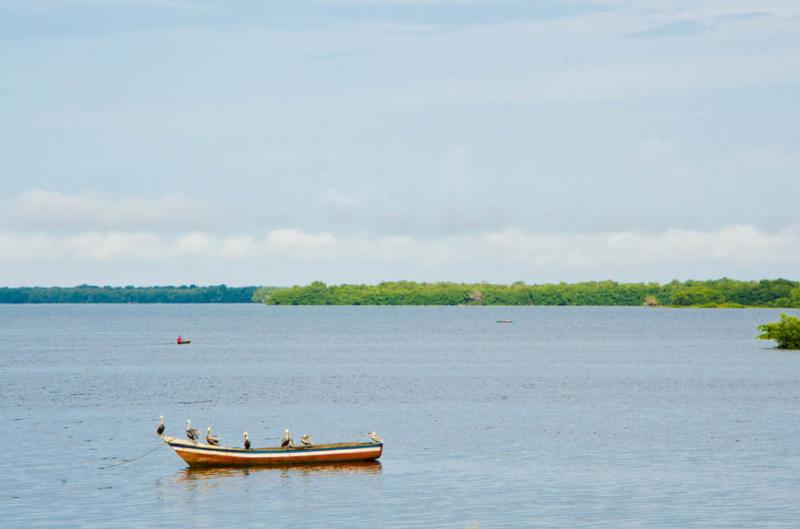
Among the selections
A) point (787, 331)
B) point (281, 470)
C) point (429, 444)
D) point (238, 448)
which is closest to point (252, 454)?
point (238, 448)

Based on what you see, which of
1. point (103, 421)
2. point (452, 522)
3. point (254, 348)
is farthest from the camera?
point (254, 348)

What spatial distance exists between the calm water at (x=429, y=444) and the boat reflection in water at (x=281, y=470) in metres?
0.22

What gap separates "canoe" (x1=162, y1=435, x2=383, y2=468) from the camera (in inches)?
2379

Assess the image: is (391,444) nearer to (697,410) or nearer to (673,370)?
(697,410)

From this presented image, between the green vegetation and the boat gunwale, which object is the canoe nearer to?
the boat gunwale

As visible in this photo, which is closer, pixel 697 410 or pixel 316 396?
pixel 697 410

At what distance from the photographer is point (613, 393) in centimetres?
10269

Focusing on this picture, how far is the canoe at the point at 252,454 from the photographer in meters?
60.4

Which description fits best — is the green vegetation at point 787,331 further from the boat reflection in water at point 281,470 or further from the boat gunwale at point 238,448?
the boat gunwale at point 238,448

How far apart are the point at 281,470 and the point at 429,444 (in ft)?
38.7

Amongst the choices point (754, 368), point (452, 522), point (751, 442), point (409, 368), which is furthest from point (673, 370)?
point (452, 522)

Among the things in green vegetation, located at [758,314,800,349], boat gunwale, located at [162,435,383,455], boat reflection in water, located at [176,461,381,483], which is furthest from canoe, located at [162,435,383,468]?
green vegetation, located at [758,314,800,349]

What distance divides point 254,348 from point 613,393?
94.4m

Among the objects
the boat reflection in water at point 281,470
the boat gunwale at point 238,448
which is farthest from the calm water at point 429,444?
the boat gunwale at point 238,448
